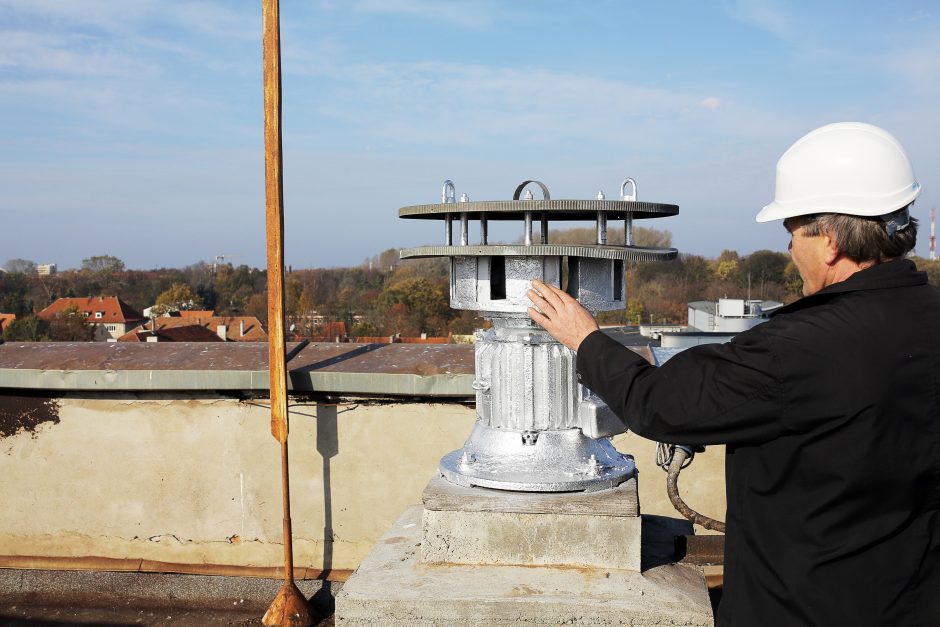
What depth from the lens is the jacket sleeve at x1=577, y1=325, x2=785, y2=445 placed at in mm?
1660

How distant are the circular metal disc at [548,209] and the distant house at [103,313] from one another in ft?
132

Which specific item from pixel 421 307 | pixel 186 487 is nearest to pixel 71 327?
pixel 421 307

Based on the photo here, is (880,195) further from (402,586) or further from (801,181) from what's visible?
(402,586)

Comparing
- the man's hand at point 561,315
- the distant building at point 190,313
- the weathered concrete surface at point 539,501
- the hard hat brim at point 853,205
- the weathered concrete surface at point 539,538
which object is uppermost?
the hard hat brim at point 853,205

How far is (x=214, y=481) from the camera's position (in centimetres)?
493

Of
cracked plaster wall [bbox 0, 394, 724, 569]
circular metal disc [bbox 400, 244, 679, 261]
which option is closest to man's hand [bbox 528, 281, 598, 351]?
circular metal disc [bbox 400, 244, 679, 261]

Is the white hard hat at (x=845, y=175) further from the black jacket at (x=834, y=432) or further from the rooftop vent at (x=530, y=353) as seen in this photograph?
the rooftop vent at (x=530, y=353)

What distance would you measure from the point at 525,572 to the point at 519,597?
14 cm

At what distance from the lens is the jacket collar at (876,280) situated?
1726 mm

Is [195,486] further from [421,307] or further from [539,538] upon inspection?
[421,307]

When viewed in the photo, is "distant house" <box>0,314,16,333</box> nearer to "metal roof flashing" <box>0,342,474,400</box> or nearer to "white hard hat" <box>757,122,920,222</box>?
"metal roof flashing" <box>0,342,474,400</box>

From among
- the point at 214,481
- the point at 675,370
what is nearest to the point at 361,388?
the point at 214,481

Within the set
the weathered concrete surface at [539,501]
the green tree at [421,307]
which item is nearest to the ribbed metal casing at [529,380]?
the weathered concrete surface at [539,501]

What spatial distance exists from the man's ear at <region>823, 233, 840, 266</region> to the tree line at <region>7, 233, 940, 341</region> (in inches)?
929
